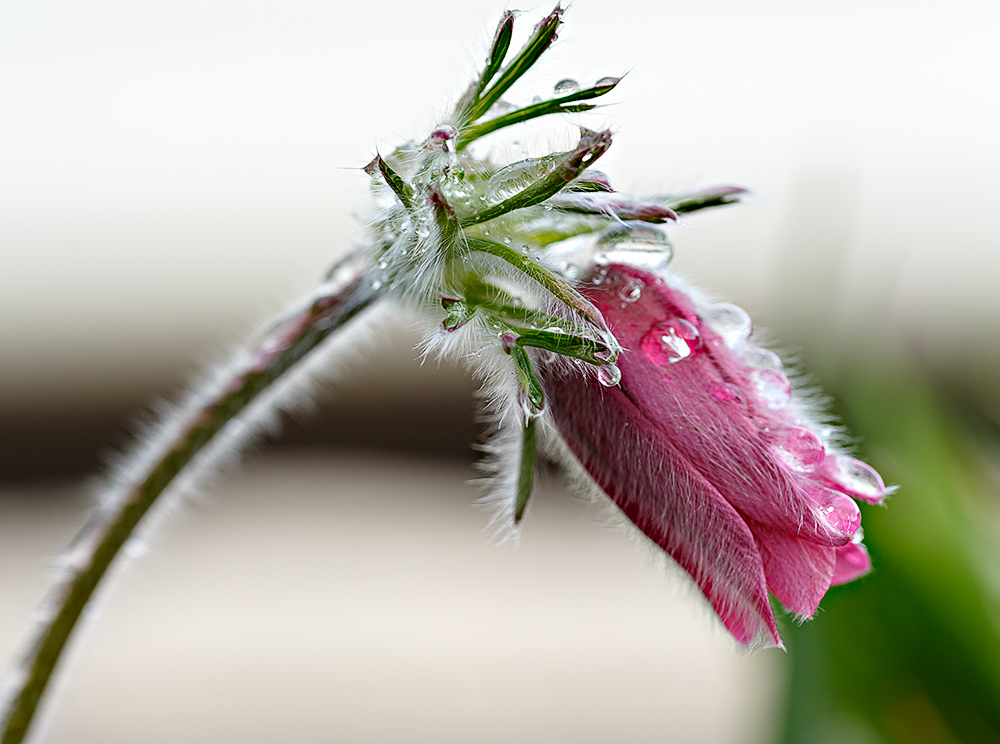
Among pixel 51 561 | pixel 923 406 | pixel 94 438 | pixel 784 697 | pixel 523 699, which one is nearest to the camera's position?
pixel 51 561

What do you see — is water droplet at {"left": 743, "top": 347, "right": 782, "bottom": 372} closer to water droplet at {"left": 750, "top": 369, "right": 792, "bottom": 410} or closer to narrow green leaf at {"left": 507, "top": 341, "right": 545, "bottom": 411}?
water droplet at {"left": 750, "top": 369, "right": 792, "bottom": 410}

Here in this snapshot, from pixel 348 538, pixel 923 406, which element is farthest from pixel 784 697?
pixel 348 538

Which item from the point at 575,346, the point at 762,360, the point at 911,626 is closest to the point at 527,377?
the point at 575,346

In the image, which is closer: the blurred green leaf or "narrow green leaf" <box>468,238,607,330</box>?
"narrow green leaf" <box>468,238,607,330</box>

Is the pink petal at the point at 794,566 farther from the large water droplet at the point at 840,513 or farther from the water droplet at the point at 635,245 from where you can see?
the water droplet at the point at 635,245

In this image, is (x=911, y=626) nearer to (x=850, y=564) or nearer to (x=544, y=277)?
(x=850, y=564)

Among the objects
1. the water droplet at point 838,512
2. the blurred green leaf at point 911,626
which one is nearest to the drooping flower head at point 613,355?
the water droplet at point 838,512

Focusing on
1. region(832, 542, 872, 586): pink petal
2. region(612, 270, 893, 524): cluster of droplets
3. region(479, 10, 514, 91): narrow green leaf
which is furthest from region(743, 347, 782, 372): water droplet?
region(479, 10, 514, 91): narrow green leaf

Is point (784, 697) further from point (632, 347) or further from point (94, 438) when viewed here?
point (94, 438)
